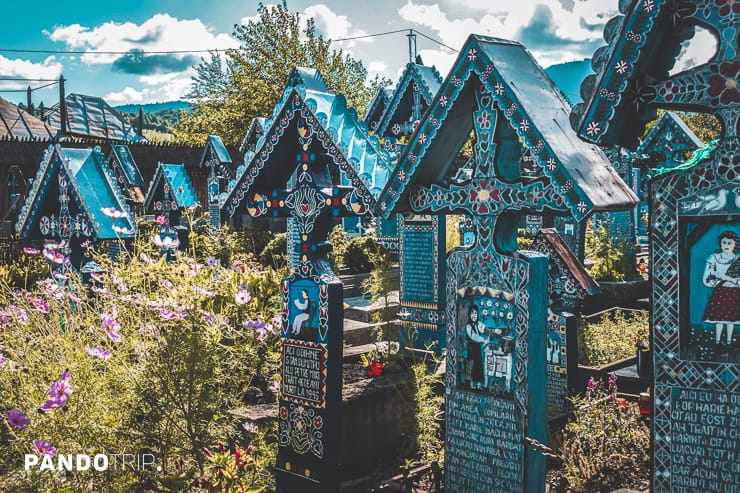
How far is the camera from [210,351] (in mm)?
5383

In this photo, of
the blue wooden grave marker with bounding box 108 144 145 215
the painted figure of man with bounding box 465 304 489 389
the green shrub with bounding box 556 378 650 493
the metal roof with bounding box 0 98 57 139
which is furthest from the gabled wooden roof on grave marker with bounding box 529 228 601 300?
the metal roof with bounding box 0 98 57 139

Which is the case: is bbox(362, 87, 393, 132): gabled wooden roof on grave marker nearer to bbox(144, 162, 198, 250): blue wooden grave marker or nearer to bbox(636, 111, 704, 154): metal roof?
bbox(144, 162, 198, 250): blue wooden grave marker

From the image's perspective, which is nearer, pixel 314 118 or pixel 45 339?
pixel 45 339

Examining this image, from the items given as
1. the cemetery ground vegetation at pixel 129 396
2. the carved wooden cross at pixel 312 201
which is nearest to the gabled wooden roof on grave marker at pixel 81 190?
the cemetery ground vegetation at pixel 129 396

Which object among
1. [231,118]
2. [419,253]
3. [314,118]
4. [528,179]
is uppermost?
[231,118]

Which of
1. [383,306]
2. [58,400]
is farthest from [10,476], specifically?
[383,306]

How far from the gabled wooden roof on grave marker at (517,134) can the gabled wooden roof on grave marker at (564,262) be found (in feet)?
8.21

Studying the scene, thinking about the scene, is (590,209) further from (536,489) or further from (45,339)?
(45,339)

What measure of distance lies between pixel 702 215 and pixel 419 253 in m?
6.39

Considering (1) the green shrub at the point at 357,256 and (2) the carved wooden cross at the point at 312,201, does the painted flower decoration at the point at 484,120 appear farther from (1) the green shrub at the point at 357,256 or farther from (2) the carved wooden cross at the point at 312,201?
(1) the green shrub at the point at 357,256

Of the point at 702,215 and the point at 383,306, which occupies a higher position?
the point at 702,215

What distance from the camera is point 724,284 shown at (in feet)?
12.6

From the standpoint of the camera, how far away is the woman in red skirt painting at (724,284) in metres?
3.81

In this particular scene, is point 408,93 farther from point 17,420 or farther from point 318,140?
point 17,420
